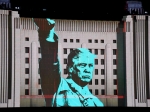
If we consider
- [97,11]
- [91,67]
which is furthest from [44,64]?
[97,11]

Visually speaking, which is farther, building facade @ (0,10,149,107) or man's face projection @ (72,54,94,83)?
man's face projection @ (72,54,94,83)

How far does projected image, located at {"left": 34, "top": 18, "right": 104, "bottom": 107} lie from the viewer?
8016 millimetres

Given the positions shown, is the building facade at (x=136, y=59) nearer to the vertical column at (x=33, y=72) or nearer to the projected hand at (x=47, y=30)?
the projected hand at (x=47, y=30)

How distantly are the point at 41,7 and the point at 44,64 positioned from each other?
1.26 meters

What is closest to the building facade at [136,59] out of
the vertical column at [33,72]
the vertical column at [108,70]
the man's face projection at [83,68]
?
the vertical column at [108,70]

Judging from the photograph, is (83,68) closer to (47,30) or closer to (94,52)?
(94,52)

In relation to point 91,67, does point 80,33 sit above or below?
above

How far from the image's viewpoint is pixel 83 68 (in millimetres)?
8219

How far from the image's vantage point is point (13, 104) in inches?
310

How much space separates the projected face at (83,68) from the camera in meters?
8.16

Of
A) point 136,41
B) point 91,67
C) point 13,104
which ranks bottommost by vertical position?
point 13,104

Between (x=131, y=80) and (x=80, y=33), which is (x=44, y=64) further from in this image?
(x=131, y=80)

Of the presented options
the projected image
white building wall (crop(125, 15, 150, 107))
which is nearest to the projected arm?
the projected image

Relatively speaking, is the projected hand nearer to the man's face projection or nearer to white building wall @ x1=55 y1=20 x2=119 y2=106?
white building wall @ x1=55 y1=20 x2=119 y2=106
